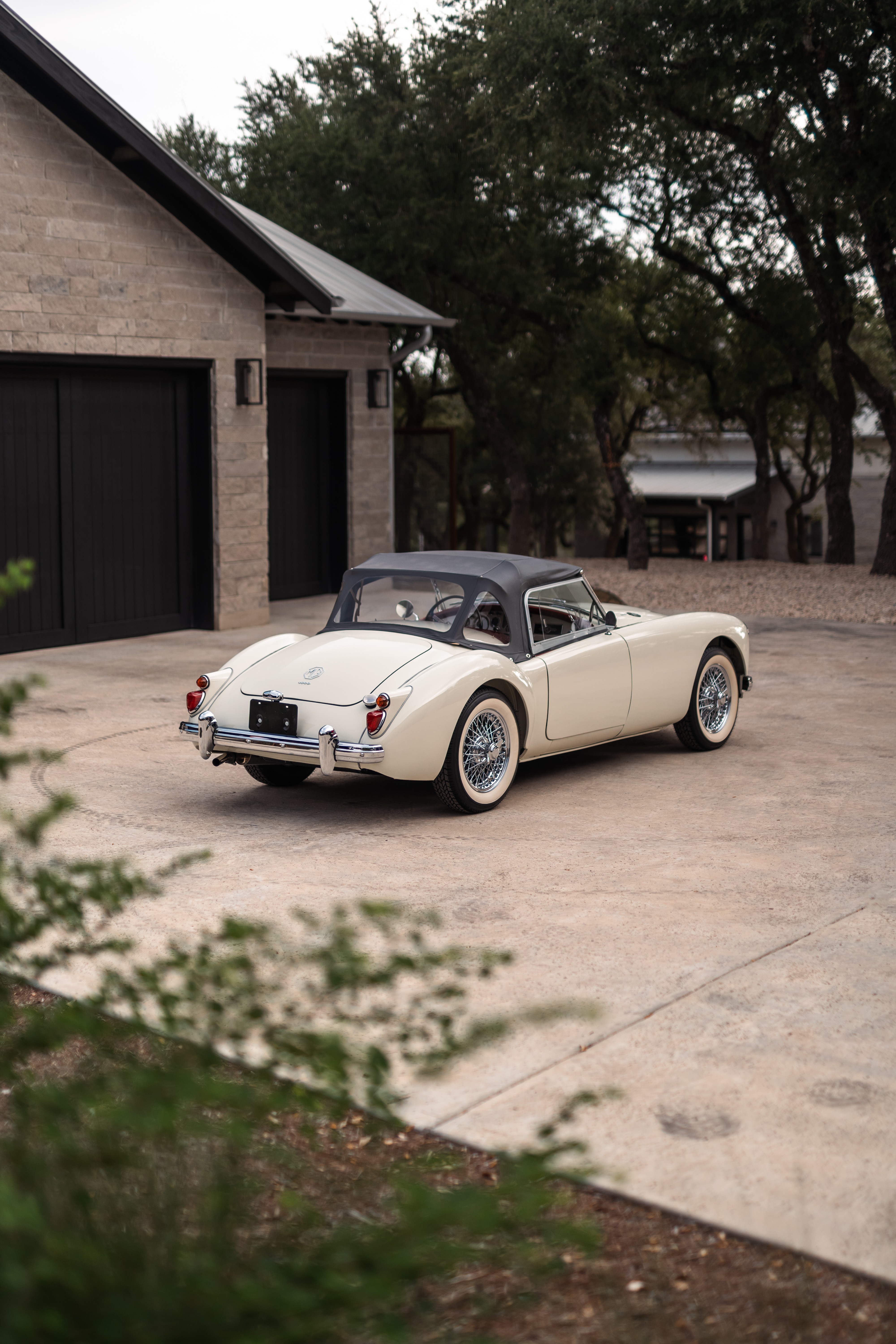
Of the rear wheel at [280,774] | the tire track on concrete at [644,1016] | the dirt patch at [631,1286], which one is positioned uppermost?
the rear wheel at [280,774]

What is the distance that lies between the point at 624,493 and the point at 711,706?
16.5 meters

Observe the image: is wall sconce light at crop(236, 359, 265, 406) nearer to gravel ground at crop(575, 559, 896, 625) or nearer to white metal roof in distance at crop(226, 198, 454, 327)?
white metal roof in distance at crop(226, 198, 454, 327)

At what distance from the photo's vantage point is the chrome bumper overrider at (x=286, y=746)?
25.0 feet

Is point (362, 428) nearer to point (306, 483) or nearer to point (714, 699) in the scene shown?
point (306, 483)

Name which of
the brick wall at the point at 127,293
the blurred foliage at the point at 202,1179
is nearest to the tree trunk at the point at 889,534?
the brick wall at the point at 127,293

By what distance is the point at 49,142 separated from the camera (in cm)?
1373

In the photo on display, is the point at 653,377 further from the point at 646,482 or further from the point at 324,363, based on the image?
the point at 324,363

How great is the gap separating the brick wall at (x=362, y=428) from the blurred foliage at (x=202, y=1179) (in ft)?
52.3

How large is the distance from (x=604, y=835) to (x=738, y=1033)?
275cm

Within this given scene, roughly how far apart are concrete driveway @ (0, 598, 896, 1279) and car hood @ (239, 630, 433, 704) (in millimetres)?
712

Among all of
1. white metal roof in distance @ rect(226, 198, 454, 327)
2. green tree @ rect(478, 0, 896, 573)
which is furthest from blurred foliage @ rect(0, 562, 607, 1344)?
green tree @ rect(478, 0, 896, 573)

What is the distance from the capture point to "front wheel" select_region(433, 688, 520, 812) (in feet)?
26.2

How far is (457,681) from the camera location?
310 inches

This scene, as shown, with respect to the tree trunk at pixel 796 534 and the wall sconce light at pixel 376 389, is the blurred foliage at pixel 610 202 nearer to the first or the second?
the wall sconce light at pixel 376 389
